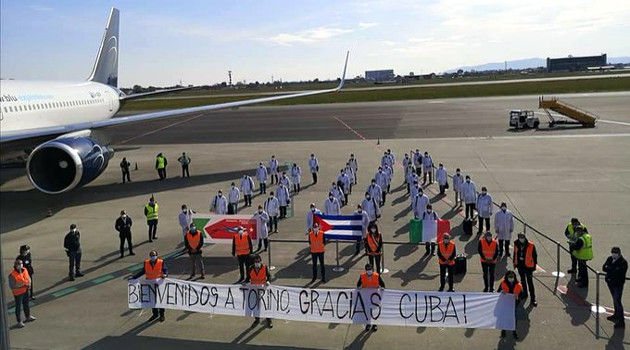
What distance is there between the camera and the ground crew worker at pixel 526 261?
11.0m

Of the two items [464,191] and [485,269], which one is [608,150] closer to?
[464,191]

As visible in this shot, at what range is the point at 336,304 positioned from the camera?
10109 millimetres

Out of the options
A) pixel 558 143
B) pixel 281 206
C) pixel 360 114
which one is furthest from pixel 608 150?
pixel 360 114

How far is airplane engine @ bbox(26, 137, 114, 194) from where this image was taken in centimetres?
1942

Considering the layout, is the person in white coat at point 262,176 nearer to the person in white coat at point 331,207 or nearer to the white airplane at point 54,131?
the white airplane at point 54,131

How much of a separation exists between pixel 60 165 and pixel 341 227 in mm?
11541

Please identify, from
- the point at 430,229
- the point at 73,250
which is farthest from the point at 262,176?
the point at 73,250

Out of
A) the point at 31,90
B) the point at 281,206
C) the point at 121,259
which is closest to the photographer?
the point at 121,259

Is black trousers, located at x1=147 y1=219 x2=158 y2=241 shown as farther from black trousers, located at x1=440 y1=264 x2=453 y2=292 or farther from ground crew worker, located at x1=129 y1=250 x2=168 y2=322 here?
black trousers, located at x1=440 y1=264 x2=453 y2=292

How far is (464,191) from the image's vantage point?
17297 mm

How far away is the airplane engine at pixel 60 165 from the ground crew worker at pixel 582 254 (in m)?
16.6

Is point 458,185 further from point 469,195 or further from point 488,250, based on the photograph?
point 488,250

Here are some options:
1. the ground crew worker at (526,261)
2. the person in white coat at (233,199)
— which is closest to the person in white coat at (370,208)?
the person in white coat at (233,199)

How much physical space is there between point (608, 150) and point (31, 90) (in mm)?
29723
